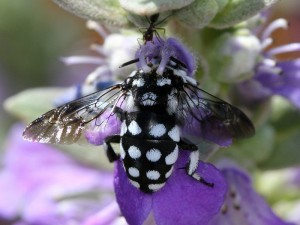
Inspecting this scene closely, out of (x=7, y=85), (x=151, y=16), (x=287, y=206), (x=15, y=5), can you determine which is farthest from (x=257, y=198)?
(x=7, y=85)

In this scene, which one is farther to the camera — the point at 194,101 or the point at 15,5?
the point at 15,5

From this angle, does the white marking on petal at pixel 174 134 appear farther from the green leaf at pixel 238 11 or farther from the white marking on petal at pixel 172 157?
the green leaf at pixel 238 11

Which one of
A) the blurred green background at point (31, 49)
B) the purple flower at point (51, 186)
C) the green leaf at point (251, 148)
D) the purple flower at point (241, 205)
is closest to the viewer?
the purple flower at point (241, 205)

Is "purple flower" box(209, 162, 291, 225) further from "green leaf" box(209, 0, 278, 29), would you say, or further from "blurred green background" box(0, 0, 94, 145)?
"blurred green background" box(0, 0, 94, 145)

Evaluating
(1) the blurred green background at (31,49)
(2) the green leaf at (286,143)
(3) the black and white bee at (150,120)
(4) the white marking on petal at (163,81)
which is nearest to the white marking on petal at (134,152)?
(3) the black and white bee at (150,120)

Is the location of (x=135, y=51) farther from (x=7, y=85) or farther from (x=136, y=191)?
(x=7, y=85)

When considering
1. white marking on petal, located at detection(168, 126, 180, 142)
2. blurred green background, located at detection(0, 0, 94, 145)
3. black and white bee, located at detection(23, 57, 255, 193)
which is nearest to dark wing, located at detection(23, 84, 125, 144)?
black and white bee, located at detection(23, 57, 255, 193)
